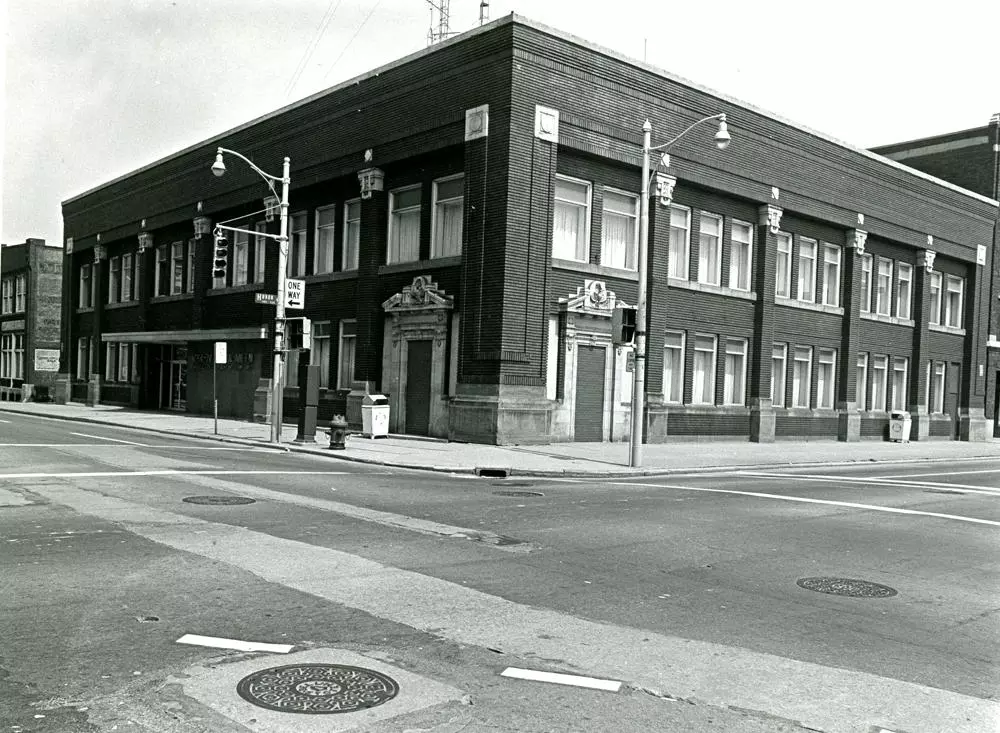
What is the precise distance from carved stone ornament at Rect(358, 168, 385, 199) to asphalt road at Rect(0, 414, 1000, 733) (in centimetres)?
1792

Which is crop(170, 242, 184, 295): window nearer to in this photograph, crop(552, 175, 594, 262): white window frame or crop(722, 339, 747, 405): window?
crop(552, 175, 594, 262): white window frame

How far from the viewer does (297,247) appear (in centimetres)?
3506

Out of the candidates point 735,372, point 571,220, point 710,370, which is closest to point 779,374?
point 735,372

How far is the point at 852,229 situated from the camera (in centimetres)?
3644

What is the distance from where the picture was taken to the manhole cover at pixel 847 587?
314 inches

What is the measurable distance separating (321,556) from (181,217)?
36.4 meters

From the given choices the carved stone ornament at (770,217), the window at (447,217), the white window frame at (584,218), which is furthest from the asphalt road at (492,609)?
the carved stone ornament at (770,217)

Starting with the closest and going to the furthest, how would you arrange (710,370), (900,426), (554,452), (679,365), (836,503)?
(836,503), (554,452), (679,365), (710,370), (900,426)

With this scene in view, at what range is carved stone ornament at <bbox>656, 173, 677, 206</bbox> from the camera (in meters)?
28.9

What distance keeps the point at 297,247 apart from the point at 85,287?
23612mm

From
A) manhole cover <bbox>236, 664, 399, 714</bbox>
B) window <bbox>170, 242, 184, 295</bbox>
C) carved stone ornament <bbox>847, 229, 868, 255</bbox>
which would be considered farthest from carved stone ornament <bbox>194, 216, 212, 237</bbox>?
manhole cover <bbox>236, 664, 399, 714</bbox>

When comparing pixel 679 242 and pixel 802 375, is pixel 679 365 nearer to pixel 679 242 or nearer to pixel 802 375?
pixel 679 242

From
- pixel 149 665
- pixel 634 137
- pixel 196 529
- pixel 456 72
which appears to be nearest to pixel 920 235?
pixel 634 137

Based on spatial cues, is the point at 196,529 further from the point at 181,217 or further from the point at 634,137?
the point at 181,217
